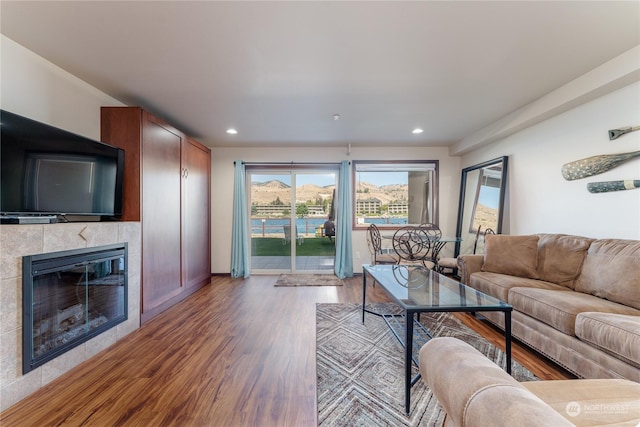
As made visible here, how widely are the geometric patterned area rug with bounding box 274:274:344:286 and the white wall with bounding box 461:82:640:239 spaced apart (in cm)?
A: 271

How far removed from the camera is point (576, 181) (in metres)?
2.55

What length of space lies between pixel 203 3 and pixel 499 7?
178 centimetres

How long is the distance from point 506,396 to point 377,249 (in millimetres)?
3726

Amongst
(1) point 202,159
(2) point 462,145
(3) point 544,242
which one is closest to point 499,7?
(3) point 544,242

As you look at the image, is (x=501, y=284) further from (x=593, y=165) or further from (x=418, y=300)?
(x=593, y=165)

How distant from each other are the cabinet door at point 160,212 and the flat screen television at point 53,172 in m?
0.31

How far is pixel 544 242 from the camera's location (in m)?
2.59

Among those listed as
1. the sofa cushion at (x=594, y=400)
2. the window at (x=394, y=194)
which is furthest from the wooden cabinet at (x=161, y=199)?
the sofa cushion at (x=594, y=400)

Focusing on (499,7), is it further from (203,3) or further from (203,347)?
(203,347)

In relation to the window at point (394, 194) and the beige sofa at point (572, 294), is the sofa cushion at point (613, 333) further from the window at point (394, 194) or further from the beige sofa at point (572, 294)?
the window at point (394, 194)

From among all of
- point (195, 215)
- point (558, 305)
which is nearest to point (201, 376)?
point (195, 215)

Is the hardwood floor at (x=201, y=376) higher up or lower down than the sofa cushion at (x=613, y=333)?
lower down

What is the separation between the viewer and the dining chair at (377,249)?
12.6 ft

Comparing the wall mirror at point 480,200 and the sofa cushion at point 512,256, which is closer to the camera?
the sofa cushion at point 512,256
